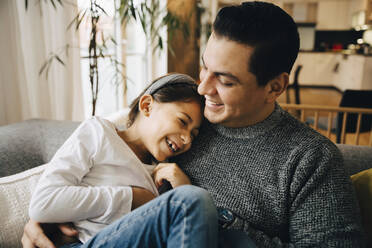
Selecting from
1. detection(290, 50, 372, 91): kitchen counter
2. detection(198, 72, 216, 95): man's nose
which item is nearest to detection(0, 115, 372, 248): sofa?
detection(198, 72, 216, 95): man's nose

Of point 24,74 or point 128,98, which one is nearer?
point 24,74

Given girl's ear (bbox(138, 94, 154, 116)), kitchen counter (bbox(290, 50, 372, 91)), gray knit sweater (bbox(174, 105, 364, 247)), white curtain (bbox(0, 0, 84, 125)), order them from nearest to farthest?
gray knit sweater (bbox(174, 105, 364, 247)) → girl's ear (bbox(138, 94, 154, 116)) → white curtain (bbox(0, 0, 84, 125)) → kitchen counter (bbox(290, 50, 372, 91))

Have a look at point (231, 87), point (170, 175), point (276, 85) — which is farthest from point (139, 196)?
point (276, 85)

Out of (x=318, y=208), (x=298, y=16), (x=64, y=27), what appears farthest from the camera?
(x=298, y=16)

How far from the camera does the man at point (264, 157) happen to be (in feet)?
3.00

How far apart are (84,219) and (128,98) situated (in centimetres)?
305

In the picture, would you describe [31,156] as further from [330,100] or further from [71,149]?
[330,100]

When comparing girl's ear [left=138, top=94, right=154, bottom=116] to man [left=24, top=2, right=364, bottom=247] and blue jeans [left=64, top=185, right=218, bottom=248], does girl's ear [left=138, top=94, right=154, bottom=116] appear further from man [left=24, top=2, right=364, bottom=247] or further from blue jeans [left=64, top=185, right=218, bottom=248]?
blue jeans [left=64, top=185, right=218, bottom=248]

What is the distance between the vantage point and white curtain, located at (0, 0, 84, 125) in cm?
168

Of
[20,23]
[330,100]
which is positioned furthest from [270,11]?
[330,100]

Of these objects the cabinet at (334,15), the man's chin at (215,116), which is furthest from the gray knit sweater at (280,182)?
the cabinet at (334,15)

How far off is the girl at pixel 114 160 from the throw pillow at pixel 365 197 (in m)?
0.66

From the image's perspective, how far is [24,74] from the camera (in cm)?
177

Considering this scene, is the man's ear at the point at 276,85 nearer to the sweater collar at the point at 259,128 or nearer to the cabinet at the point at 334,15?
the sweater collar at the point at 259,128
